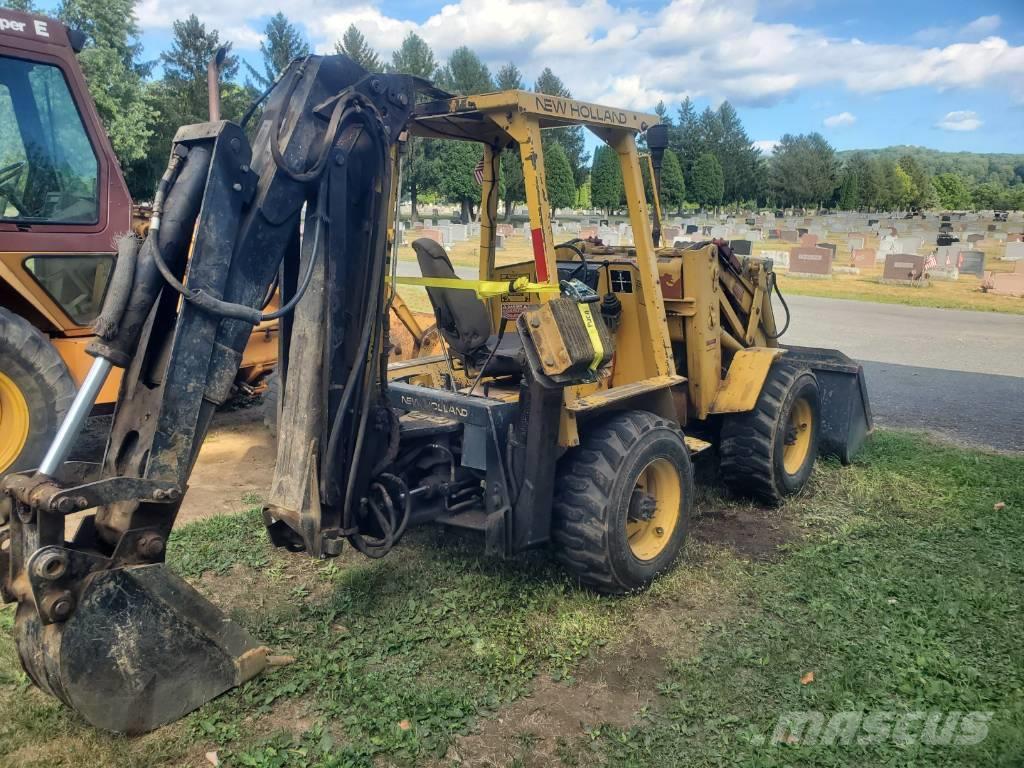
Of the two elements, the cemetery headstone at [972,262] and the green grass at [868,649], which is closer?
the green grass at [868,649]

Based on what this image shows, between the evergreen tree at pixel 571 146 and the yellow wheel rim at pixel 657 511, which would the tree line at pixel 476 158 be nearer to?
the evergreen tree at pixel 571 146

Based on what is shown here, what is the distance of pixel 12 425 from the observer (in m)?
5.34

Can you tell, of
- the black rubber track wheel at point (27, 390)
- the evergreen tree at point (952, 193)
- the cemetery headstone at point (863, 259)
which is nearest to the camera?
the black rubber track wheel at point (27, 390)

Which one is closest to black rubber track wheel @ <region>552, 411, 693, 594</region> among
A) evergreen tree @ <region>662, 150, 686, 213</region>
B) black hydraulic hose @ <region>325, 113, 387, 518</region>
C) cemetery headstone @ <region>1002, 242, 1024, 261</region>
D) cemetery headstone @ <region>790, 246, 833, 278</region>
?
black hydraulic hose @ <region>325, 113, 387, 518</region>

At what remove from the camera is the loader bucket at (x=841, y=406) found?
6.22 meters

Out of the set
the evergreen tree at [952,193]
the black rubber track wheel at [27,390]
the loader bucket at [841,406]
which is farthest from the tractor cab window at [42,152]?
the evergreen tree at [952,193]

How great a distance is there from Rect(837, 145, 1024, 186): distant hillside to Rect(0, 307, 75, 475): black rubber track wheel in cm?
11459

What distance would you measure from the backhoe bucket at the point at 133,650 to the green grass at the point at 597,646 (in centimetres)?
24

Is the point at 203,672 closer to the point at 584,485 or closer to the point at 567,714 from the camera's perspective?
the point at 567,714

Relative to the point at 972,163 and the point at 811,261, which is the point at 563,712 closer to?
the point at 811,261

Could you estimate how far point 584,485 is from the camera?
157 inches

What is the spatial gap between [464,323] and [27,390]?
9.79 feet

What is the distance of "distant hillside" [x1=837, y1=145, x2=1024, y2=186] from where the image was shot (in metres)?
120

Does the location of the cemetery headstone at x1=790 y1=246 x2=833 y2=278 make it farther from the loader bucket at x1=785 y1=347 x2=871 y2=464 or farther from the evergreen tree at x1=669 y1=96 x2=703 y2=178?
the evergreen tree at x1=669 y1=96 x2=703 y2=178
